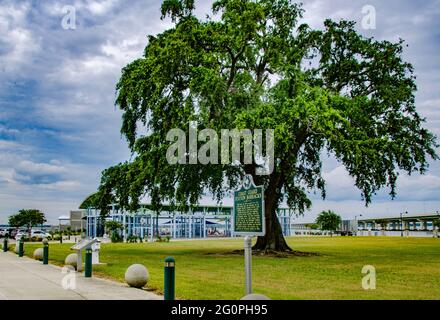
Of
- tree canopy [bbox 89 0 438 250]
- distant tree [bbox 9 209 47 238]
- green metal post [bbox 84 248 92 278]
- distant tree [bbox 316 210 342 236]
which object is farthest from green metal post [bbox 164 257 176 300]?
distant tree [bbox 316 210 342 236]

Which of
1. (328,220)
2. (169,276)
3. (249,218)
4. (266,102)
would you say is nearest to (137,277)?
(169,276)

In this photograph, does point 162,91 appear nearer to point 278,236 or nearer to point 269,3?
point 269,3

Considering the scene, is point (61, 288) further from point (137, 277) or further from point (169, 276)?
point (169, 276)

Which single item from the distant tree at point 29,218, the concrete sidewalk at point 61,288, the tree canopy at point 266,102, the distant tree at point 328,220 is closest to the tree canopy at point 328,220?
the distant tree at point 328,220

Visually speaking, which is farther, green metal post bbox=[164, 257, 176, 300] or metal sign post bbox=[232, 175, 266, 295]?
green metal post bbox=[164, 257, 176, 300]

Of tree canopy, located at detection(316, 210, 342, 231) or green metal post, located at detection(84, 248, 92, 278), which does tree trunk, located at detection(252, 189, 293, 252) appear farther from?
tree canopy, located at detection(316, 210, 342, 231)

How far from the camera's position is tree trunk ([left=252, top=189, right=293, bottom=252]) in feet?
104

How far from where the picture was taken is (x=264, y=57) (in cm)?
3052

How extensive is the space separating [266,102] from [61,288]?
643 inches

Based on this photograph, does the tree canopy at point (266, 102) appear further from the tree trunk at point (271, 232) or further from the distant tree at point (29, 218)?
the distant tree at point (29, 218)

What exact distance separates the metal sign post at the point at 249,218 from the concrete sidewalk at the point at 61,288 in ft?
8.72

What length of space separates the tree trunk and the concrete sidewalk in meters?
15.5

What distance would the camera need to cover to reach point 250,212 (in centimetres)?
1133

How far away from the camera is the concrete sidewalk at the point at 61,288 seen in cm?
1232
